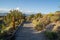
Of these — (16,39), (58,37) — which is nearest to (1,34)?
(16,39)

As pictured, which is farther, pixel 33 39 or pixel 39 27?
pixel 39 27

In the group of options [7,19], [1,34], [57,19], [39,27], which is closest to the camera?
[1,34]

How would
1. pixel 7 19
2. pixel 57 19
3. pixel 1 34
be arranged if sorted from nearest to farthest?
pixel 1 34, pixel 57 19, pixel 7 19

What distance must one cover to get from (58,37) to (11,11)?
16490 millimetres

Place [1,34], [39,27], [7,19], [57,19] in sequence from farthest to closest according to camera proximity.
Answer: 1. [7,19]
2. [57,19]
3. [39,27]
4. [1,34]

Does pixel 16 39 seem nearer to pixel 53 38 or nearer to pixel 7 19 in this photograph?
pixel 53 38

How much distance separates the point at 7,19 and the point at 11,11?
174 centimetres

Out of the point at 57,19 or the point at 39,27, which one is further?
the point at 57,19

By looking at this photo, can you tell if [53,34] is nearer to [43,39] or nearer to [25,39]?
[43,39]

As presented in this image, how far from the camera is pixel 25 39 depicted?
14.2m

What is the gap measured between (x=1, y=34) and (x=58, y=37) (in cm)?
455

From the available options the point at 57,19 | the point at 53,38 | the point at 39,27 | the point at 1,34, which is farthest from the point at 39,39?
the point at 57,19

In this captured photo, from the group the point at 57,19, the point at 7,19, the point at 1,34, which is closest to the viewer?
the point at 1,34

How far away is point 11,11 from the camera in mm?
29094
